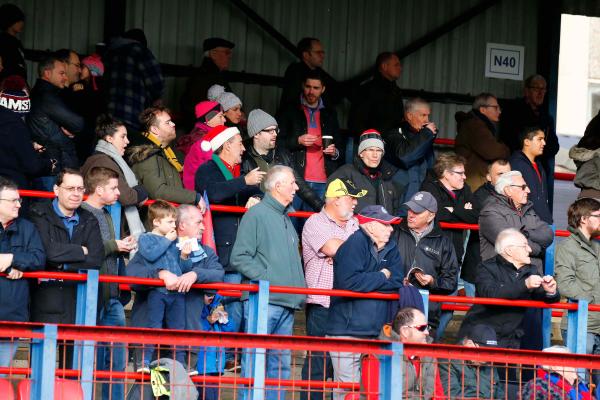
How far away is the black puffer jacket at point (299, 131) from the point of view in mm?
15055

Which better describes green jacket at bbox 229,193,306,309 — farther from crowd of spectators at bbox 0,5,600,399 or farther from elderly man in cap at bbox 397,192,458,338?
elderly man in cap at bbox 397,192,458,338

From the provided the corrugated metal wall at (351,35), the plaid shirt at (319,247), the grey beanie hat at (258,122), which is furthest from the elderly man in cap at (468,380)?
the corrugated metal wall at (351,35)

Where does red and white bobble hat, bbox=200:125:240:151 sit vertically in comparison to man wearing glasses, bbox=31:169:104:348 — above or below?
above

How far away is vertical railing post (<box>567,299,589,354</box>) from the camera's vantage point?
12.0 m

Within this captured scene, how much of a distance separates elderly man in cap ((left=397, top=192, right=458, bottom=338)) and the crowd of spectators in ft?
0.05

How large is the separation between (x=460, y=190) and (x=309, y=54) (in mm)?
2807

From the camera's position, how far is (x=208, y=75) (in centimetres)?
1558

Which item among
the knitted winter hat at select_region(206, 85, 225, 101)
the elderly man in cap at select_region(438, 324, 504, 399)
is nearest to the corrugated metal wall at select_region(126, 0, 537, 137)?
the knitted winter hat at select_region(206, 85, 225, 101)

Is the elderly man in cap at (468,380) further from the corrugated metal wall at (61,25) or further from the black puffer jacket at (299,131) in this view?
the corrugated metal wall at (61,25)

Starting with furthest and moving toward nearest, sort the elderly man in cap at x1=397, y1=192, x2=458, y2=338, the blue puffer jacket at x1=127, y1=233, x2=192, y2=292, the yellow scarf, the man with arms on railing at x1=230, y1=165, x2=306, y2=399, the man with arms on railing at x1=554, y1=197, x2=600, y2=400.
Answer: the yellow scarf, the man with arms on railing at x1=554, y1=197, x2=600, y2=400, the elderly man in cap at x1=397, y1=192, x2=458, y2=338, the man with arms on railing at x1=230, y1=165, x2=306, y2=399, the blue puffer jacket at x1=127, y1=233, x2=192, y2=292

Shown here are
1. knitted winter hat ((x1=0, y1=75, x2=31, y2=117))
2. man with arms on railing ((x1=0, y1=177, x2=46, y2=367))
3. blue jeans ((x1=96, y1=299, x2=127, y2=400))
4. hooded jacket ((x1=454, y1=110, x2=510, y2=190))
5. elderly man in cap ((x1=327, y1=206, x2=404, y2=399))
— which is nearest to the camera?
man with arms on railing ((x1=0, y1=177, x2=46, y2=367))

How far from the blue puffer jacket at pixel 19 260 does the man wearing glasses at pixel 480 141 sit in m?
5.81

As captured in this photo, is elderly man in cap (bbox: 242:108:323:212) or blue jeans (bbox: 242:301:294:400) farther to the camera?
elderly man in cap (bbox: 242:108:323:212)

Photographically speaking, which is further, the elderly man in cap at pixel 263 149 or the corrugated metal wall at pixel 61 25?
the corrugated metal wall at pixel 61 25
